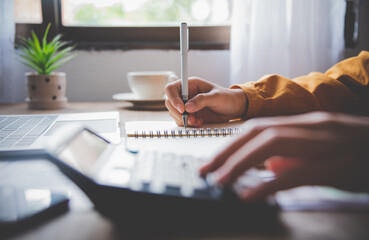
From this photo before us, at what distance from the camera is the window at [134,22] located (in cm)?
124

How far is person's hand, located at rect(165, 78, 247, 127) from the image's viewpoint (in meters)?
0.66

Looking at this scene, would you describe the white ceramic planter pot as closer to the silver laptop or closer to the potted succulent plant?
the potted succulent plant

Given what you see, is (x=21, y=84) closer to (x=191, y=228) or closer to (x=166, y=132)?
(x=166, y=132)

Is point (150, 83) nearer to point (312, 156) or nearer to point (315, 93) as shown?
point (315, 93)

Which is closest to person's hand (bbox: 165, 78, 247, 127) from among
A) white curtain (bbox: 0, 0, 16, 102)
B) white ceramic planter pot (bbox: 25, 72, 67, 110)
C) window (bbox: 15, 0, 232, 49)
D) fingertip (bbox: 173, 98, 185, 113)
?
fingertip (bbox: 173, 98, 185, 113)

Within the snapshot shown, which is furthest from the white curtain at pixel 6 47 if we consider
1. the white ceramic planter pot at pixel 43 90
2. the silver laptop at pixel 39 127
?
the silver laptop at pixel 39 127

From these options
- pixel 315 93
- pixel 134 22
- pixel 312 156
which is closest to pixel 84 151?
pixel 312 156

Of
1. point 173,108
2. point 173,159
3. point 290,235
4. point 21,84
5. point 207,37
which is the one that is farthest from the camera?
point 207,37

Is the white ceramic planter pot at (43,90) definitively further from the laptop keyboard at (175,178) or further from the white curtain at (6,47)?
the laptop keyboard at (175,178)

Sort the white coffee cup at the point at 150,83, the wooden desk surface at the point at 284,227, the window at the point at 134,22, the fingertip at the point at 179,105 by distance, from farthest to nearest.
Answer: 1. the window at the point at 134,22
2. the white coffee cup at the point at 150,83
3. the fingertip at the point at 179,105
4. the wooden desk surface at the point at 284,227

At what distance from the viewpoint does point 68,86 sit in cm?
122

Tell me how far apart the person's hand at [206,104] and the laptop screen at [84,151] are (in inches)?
11.7

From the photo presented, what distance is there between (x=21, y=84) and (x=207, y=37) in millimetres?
818

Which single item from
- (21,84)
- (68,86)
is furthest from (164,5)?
(21,84)
